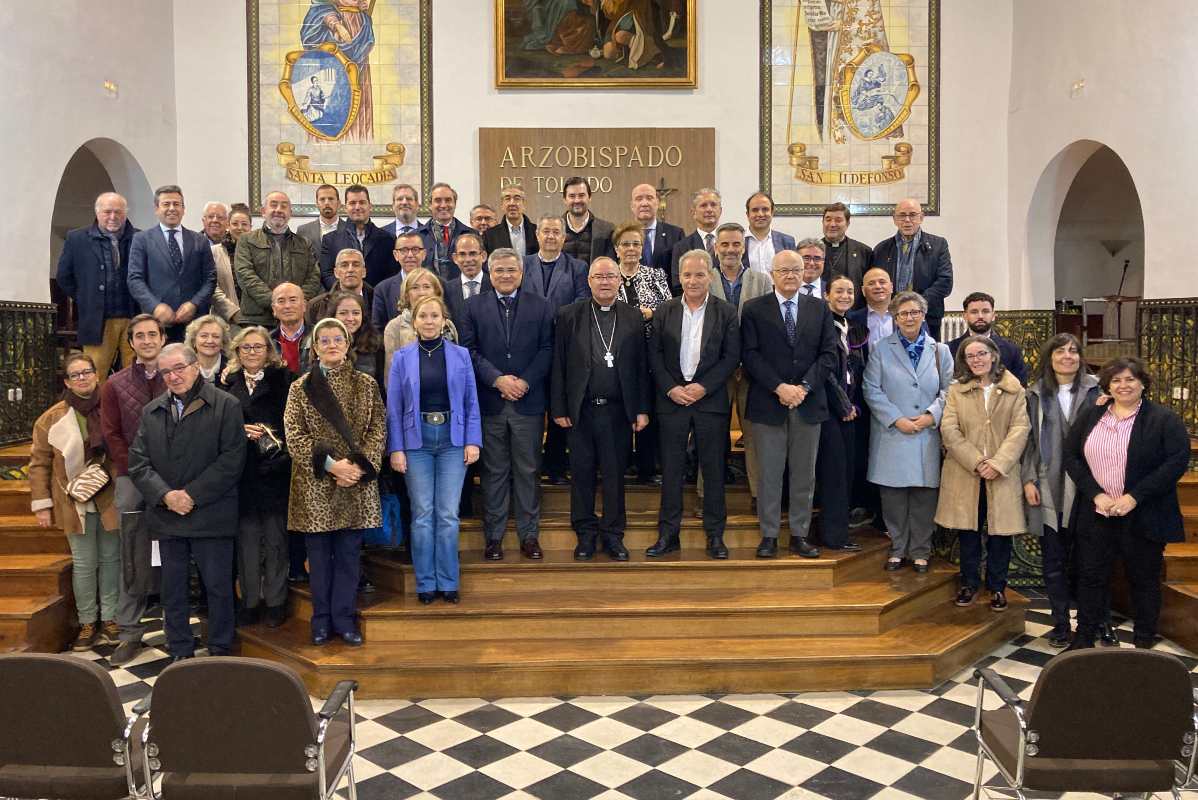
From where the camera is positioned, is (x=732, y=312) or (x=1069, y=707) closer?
(x=1069, y=707)

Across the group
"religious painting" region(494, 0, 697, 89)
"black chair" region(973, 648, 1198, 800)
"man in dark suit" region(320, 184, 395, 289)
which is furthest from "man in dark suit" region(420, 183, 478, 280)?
"black chair" region(973, 648, 1198, 800)

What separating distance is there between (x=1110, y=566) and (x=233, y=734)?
4284 millimetres

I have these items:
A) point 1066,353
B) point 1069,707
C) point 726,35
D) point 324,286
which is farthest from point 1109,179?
point 1069,707

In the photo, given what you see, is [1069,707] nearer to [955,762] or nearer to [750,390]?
[955,762]

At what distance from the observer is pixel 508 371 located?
207 inches

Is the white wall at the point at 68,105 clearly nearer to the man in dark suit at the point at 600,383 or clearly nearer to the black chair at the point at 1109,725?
the man in dark suit at the point at 600,383

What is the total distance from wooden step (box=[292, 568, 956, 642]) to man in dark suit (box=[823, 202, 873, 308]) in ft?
7.30

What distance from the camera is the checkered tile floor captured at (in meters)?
3.71

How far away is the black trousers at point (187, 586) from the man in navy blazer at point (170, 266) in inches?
73.8

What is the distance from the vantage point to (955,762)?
3.92 metres

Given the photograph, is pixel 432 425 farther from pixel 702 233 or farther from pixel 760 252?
pixel 760 252

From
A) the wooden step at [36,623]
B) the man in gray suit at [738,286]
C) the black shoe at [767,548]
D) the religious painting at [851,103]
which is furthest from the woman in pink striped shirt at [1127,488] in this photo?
the religious painting at [851,103]

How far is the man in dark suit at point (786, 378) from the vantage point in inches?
207

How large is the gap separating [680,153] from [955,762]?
7.38 m
